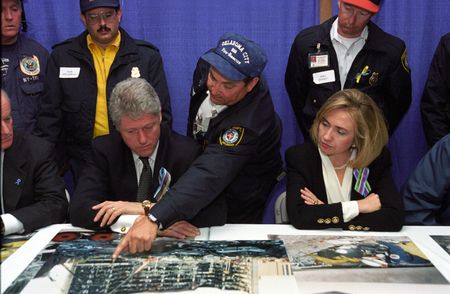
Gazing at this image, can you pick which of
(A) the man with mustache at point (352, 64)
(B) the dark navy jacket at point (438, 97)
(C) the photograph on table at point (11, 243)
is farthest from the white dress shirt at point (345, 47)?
(C) the photograph on table at point (11, 243)

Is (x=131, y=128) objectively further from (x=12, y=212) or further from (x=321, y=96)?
(x=321, y=96)

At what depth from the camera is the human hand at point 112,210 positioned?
1782 millimetres

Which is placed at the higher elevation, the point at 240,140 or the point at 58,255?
the point at 240,140

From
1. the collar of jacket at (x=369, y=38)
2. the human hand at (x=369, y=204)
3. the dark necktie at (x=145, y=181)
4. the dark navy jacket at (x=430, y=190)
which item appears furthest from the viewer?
the collar of jacket at (x=369, y=38)

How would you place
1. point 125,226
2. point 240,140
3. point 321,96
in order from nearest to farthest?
point 125,226
point 240,140
point 321,96

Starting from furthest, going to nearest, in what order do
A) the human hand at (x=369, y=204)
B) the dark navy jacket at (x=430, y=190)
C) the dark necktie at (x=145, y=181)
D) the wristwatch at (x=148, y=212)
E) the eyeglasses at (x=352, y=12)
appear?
the eyeglasses at (x=352, y=12), the dark navy jacket at (x=430, y=190), the dark necktie at (x=145, y=181), the human hand at (x=369, y=204), the wristwatch at (x=148, y=212)

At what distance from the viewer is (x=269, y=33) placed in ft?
10.1

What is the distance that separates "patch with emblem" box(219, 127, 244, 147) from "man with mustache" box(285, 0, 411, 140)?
0.80m

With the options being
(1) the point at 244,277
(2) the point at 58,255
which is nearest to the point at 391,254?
(1) the point at 244,277

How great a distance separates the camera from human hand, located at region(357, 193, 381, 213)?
73.7 inches

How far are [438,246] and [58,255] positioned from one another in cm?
122

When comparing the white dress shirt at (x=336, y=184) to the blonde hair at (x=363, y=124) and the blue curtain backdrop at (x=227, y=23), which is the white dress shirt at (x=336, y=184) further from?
the blue curtain backdrop at (x=227, y=23)

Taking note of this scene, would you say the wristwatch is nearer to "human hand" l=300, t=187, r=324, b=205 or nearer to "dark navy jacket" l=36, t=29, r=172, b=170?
"human hand" l=300, t=187, r=324, b=205

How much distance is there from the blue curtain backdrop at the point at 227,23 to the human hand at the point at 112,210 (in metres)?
1.47
